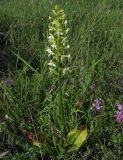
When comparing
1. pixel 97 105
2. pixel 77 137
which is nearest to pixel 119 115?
pixel 97 105

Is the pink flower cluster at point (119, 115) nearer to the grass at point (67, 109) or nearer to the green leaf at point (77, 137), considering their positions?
the grass at point (67, 109)

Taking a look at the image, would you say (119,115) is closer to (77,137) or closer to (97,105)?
(97,105)

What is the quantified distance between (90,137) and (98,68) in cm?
81

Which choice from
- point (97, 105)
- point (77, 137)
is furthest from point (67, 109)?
point (77, 137)

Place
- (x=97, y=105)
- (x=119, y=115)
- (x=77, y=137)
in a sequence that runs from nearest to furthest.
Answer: (x=77, y=137), (x=119, y=115), (x=97, y=105)

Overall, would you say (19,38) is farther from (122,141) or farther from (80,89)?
(122,141)

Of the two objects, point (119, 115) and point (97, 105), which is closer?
point (119, 115)

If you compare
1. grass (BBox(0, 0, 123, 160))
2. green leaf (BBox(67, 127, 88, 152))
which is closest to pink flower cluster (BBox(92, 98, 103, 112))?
grass (BBox(0, 0, 123, 160))

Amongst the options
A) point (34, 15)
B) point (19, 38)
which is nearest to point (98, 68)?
point (19, 38)

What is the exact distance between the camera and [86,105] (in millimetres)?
2973

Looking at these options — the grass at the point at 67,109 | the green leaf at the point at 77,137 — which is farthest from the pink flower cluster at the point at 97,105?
the green leaf at the point at 77,137

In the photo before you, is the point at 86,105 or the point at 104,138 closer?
the point at 104,138

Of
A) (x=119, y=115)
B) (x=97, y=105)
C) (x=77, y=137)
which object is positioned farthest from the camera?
(x=97, y=105)

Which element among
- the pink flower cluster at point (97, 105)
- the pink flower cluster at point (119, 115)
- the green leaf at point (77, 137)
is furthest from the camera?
the pink flower cluster at point (97, 105)
